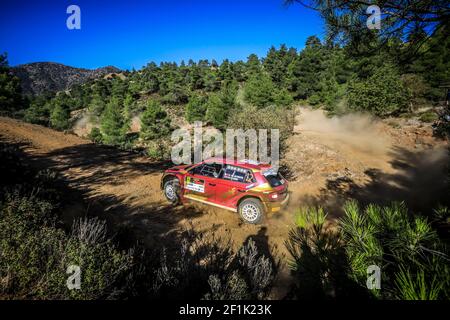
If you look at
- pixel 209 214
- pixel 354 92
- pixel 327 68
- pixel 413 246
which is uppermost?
pixel 327 68

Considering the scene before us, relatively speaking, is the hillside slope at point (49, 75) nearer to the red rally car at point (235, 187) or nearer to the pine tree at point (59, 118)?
the pine tree at point (59, 118)

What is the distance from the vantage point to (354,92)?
2725 cm

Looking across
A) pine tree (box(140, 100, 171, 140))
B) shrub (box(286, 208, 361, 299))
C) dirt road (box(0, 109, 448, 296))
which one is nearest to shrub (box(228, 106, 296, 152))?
dirt road (box(0, 109, 448, 296))

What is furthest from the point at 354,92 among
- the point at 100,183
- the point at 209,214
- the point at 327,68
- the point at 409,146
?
the point at 100,183

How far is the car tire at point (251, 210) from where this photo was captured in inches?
249

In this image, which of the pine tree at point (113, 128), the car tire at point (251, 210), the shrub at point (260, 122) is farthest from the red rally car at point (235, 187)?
the pine tree at point (113, 128)

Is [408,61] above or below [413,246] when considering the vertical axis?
above

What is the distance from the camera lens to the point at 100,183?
926 cm

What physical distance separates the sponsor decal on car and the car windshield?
7.03 ft
